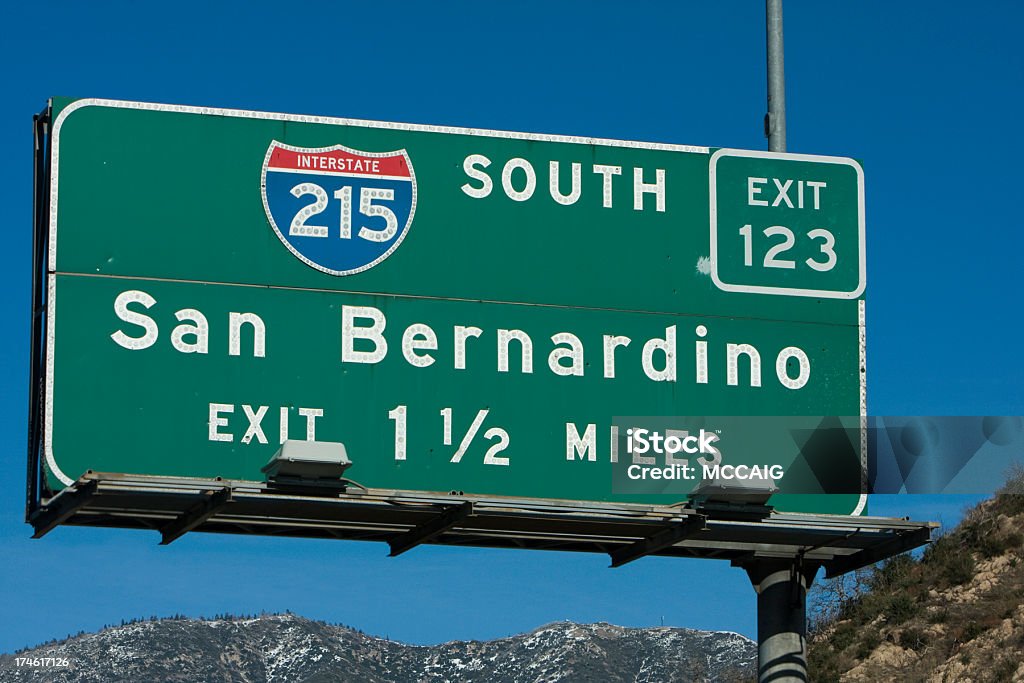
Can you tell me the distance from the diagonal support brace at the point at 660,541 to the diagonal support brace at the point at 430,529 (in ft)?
6.96

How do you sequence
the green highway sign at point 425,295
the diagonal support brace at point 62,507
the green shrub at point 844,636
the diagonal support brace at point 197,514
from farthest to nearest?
the green shrub at point 844,636, the green highway sign at point 425,295, the diagonal support brace at point 197,514, the diagonal support brace at point 62,507

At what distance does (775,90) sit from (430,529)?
20.1 ft

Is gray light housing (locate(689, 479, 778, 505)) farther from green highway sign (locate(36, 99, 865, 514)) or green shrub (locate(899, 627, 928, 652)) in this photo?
green shrub (locate(899, 627, 928, 652))

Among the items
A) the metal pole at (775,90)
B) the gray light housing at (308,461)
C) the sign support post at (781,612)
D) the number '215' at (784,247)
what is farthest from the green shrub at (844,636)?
the gray light housing at (308,461)

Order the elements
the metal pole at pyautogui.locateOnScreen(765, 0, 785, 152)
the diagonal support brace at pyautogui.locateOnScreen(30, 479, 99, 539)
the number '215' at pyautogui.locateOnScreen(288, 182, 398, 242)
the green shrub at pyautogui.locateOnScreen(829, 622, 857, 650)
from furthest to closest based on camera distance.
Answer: the green shrub at pyautogui.locateOnScreen(829, 622, 857, 650)
the metal pole at pyautogui.locateOnScreen(765, 0, 785, 152)
the number '215' at pyautogui.locateOnScreen(288, 182, 398, 242)
the diagonal support brace at pyautogui.locateOnScreen(30, 479, 99, 539)

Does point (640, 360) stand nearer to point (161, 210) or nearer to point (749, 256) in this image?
point (749, 256)

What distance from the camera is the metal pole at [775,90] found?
2103cm

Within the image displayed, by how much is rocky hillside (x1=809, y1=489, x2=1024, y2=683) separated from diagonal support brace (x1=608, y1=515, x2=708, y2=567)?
52.4ft

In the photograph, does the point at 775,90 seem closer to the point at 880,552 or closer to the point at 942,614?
the point at 880,552

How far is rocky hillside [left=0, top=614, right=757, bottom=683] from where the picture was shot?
110500mm

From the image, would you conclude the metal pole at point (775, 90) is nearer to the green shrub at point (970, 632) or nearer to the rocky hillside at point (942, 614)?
the rocky hillside at point (942, 614)

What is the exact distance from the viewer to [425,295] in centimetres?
1959

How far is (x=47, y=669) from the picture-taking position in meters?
109

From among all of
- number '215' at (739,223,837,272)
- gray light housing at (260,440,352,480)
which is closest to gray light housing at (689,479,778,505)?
number '215' at (739,223,837,272)
